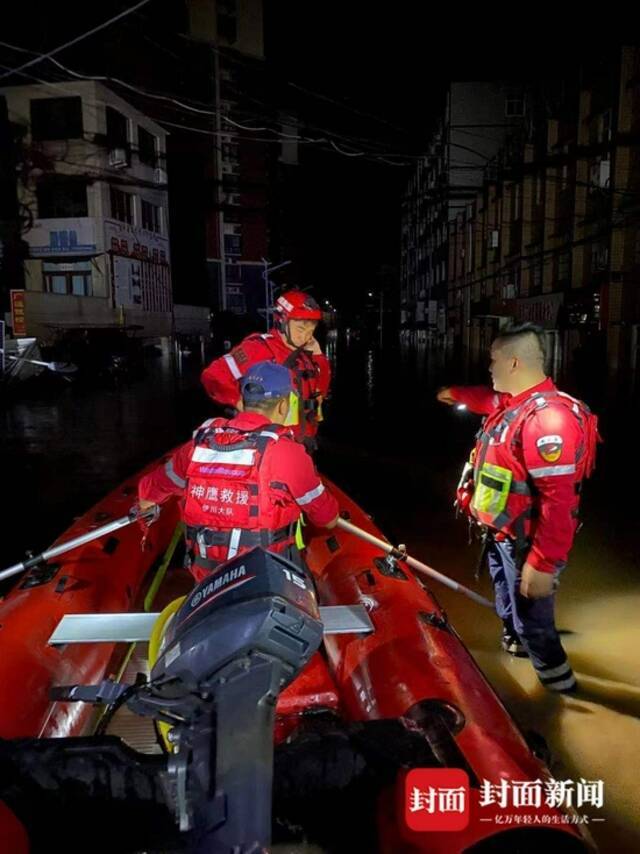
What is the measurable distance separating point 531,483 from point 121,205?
30.6 meters

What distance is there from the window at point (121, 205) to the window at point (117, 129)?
2008 mm

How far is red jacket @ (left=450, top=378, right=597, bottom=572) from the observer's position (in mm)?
2715

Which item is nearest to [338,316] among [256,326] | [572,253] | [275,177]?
[275,177]

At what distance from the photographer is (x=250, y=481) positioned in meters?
2.40

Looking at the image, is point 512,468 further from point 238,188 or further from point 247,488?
point 238,188

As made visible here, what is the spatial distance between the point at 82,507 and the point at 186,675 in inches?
232

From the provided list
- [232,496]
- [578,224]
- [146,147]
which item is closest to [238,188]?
[146,147]

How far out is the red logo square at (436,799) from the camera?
68.3 inches

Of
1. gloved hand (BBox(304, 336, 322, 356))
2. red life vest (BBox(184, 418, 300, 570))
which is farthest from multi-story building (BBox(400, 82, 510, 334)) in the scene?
red life vest (BBox(184, 418, 300, 570))

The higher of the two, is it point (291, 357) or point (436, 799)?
point (291, 357)

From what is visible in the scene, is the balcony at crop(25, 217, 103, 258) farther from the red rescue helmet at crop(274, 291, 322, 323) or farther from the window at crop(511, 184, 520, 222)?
the red rescue helmet at crop(274, 291, 322, 323)

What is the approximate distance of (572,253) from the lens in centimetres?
2675

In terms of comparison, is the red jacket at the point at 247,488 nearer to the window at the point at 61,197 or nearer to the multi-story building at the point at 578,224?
the multi-story building at the point at 578,224

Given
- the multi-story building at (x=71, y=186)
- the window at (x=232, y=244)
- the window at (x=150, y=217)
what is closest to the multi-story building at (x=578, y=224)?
the multi-story building at (x=71, y=186)
